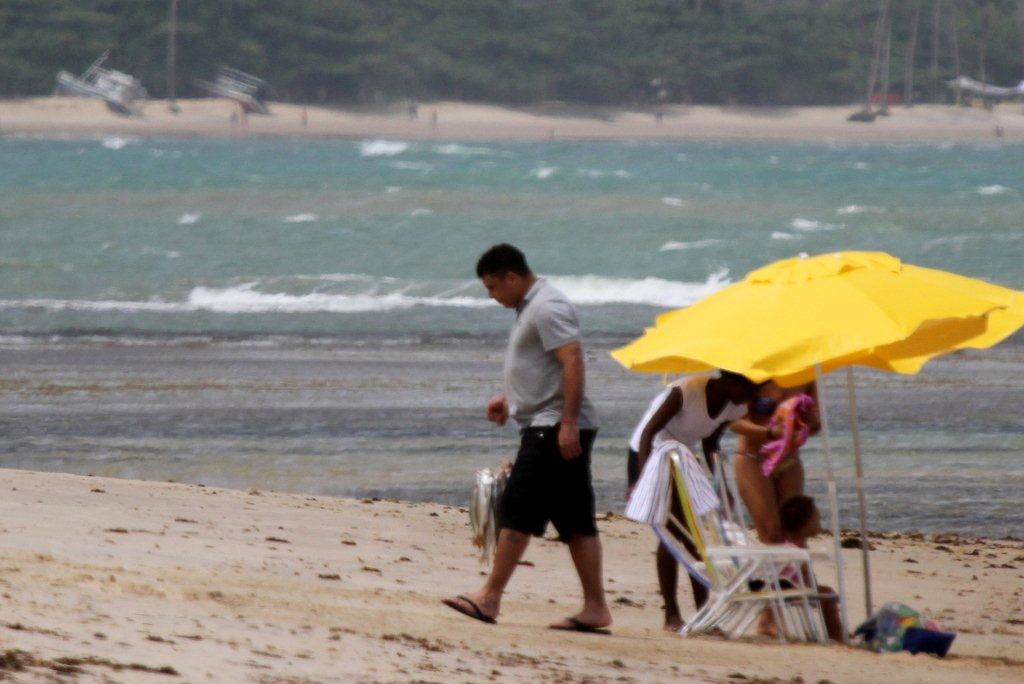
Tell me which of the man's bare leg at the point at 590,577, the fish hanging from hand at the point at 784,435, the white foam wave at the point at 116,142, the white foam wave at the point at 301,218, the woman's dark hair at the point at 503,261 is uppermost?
the white foam wave at the point at 116,142

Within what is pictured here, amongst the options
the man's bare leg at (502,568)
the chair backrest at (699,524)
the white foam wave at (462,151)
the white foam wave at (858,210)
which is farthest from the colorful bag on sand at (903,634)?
the white foam wave at (462,151)

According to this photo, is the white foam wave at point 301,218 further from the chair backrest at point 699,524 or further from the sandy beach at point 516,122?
the sandy beach at point 516,122

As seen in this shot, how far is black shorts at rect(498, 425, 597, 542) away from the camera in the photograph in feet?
19.9

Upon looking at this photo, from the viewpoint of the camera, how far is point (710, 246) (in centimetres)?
3628

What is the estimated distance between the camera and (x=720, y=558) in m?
6.34

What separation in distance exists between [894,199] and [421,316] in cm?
3221

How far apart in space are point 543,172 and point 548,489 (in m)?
52.1

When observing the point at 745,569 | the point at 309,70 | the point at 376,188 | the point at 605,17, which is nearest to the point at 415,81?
the point at 309,70

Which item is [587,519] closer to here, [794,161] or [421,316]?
[421,316]

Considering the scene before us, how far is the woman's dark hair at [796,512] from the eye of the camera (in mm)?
6383

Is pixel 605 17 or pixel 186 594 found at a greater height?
pixel 605 17

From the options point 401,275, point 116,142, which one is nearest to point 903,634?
point 401,275

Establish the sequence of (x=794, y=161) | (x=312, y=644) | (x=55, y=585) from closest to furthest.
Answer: (x=312, y=644) < (x=55, y=585) < (x=794, y=161)

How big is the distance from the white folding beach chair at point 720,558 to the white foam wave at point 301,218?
3559 cm
